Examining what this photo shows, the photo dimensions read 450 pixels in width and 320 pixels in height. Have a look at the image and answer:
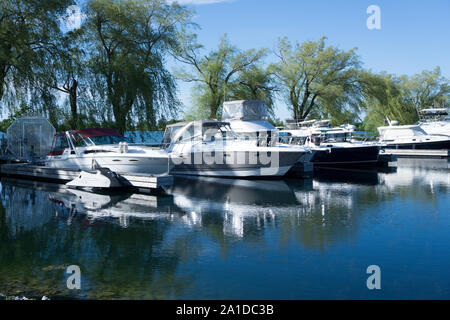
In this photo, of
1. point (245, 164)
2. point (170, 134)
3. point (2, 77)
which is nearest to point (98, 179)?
point (170, 134)

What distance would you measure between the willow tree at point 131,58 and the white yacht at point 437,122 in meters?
23.3

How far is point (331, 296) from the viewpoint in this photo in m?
5.43

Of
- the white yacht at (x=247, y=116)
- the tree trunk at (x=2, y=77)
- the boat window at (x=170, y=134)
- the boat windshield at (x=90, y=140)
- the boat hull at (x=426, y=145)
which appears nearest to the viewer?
the boat windshield at (x=90, y=140)

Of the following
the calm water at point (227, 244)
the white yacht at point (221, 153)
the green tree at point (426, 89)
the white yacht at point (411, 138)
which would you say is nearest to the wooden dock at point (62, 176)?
the calm water at point (227, 244)

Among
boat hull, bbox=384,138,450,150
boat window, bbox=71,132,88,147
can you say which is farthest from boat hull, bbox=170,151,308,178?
boat hull, bbox=384,138,450,150

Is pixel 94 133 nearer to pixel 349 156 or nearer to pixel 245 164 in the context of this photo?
pixel 245 164

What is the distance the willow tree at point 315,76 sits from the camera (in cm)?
3834

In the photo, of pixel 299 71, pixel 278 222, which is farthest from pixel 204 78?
pixel 278 222

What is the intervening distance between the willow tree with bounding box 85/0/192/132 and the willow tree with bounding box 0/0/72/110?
262 cm

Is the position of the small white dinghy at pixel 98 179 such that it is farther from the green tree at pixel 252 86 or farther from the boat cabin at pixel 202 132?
the green tree at pixel 252 86

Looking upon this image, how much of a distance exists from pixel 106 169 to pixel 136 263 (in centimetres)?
871

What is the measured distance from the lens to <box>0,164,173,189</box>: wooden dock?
1413cm

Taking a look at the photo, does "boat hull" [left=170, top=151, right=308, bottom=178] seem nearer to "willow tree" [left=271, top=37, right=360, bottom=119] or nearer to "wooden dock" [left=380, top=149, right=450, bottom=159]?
"wooden dock" [left=380, top=149, right=450, bottom=159]
